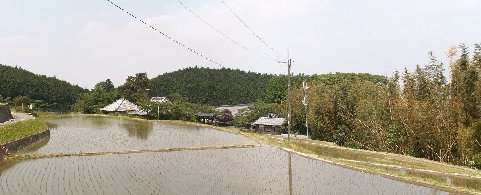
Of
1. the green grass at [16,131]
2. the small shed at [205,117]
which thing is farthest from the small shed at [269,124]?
the green grass at [16,131]

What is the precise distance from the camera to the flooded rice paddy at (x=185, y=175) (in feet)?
46.8

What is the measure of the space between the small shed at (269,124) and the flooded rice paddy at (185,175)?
1024 inches

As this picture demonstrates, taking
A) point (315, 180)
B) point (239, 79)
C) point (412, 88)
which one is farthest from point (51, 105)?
point (315, 180)

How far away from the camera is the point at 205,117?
2282 inches

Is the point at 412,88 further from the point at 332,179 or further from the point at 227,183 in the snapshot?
the point at 227,183

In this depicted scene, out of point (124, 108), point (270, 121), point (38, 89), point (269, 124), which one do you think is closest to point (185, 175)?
point (269, 124)

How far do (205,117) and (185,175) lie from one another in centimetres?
4120

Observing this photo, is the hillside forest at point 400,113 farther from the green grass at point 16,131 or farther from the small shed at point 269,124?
the green grass at point 16,131

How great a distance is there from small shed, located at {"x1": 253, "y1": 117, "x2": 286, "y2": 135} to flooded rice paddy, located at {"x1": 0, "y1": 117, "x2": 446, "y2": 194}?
85.3ft

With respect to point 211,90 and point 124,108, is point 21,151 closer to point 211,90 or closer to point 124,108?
point 124,108

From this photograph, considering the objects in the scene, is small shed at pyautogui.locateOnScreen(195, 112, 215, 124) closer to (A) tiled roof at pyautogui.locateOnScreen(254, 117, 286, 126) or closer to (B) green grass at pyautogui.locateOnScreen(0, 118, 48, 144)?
(A) tiled roof at pyautogui.locateOnScreen(254, 117, 286, 126)

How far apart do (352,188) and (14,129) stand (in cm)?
2033

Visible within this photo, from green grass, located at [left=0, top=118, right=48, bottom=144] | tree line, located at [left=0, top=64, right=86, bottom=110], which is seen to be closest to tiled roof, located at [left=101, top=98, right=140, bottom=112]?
tree line, located at [left=0, top=64, right=86, bottom=110]

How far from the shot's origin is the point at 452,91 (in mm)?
26375
